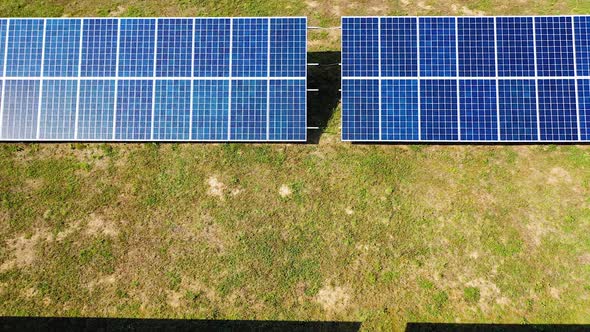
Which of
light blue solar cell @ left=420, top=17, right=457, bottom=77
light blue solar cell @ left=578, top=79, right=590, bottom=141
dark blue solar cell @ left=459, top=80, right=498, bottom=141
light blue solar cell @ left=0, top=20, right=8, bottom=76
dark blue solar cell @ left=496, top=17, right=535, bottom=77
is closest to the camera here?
light blue solar cell @ left=578, top=79, right=590, bottom=141

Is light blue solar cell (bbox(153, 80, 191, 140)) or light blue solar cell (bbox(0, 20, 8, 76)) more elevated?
light blue solar cell (bbox(0, 20, 8, 76))

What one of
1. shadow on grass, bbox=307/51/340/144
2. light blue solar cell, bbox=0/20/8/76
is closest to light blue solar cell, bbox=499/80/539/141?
shadow on grass, bbox=307/51/340/144

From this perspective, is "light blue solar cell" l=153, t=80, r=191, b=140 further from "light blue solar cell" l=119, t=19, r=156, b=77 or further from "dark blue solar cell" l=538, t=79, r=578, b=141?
"dark blue solar cell" l=538, t=79, r=578, b=141

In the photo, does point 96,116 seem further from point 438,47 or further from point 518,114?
point 518,114

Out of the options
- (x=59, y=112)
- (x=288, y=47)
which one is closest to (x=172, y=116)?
(x=59, y=112)

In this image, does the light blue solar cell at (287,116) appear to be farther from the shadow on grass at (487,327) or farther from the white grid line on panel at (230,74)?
the shadow on grass at (487,327)

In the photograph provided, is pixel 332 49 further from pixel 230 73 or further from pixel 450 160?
pixel 450 160

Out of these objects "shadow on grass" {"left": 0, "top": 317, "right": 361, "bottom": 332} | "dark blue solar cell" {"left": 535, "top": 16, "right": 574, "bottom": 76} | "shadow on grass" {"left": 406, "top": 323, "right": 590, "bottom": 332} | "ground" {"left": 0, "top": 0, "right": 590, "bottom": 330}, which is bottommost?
"shadow on grass" {"left": 406, "top": 323, "right": 590, "bottom": 332}
